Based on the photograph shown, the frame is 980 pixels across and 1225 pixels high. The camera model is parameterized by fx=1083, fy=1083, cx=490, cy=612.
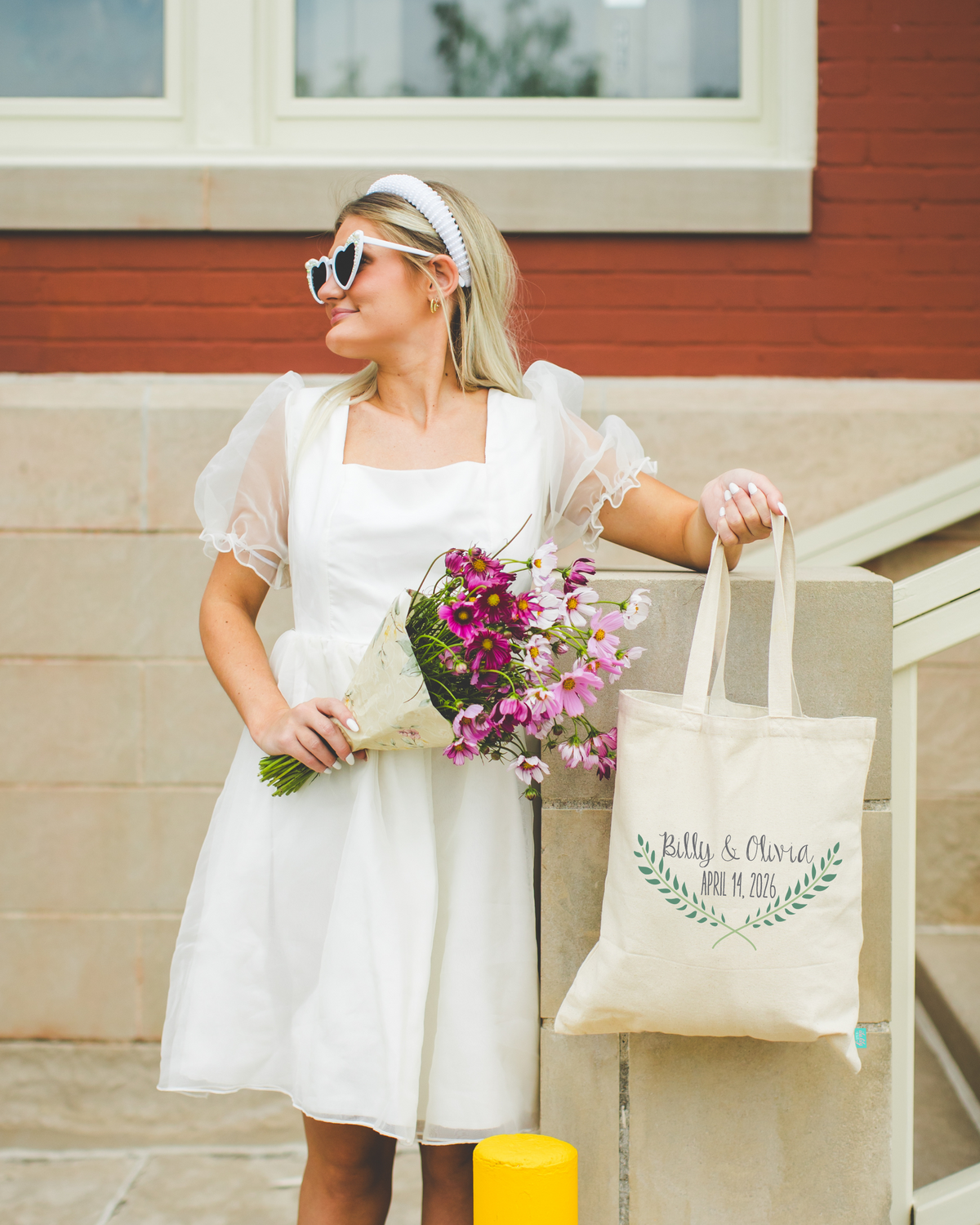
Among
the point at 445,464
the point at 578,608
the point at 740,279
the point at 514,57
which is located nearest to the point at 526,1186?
the point at 578,608

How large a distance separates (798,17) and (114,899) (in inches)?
132

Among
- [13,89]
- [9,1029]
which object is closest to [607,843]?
[9,1029]

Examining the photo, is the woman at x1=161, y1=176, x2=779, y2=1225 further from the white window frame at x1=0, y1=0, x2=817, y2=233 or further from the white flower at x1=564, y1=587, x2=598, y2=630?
the white window frame at x1=0, y1=0, x2=817, y2=233

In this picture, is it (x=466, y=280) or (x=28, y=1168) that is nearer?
(x=466, y=280)

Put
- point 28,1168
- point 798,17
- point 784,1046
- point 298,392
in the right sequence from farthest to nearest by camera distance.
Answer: point 798,17, point 28,1168, point 298,392, point 784,1046

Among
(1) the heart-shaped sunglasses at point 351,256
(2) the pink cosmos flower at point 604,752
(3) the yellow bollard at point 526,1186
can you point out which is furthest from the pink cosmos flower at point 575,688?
(1) the heart-shaped sunglasses at point 351,256

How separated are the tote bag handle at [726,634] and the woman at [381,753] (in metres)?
0.05

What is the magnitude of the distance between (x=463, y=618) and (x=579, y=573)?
20cm

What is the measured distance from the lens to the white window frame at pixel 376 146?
3.23 meters

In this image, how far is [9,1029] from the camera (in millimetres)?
A: 3311

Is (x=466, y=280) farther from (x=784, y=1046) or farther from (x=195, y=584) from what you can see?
(x=195, y=584)

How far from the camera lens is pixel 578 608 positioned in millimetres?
1448

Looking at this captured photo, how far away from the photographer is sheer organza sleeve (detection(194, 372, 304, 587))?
1773 millimetres

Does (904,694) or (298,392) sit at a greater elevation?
(298,392)
